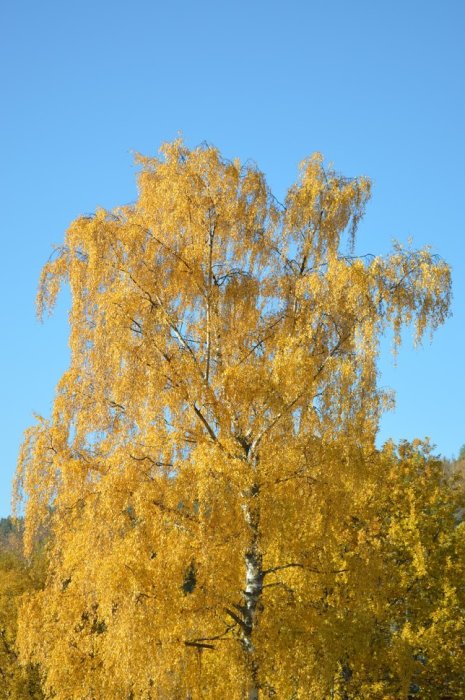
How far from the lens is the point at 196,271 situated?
17.6 metres

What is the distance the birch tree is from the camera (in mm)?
14742

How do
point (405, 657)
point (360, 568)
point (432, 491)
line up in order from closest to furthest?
point (360, 568) → point (405, 657) → point (432, 491)

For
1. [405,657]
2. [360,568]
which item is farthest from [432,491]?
[360,568]

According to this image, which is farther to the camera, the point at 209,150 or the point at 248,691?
→ the point at 209,150

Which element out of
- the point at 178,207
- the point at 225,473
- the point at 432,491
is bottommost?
the point at 225,473

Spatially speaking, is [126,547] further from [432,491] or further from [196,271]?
[432,491]

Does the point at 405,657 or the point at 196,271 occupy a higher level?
the point at 196,271

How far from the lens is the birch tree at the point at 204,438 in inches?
580

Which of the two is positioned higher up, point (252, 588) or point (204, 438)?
point (204, 438)

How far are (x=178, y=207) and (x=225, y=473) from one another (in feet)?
21.6

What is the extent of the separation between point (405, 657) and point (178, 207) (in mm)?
14124

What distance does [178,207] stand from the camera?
17844mm

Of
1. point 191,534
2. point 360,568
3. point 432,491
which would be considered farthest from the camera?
point 432,491

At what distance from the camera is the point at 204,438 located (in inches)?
612
